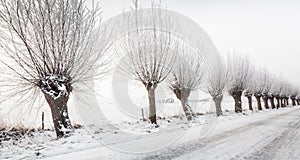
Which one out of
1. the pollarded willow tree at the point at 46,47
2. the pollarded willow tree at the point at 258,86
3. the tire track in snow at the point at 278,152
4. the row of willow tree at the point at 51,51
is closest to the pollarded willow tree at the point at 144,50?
the row of willow tree at the point at 51,51

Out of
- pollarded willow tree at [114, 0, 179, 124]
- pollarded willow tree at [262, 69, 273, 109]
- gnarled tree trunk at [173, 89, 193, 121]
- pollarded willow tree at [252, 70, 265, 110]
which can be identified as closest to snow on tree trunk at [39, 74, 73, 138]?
pollarded willow tree at [114, 0, 179, 124]

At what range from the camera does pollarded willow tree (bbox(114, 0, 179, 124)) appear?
16609 millimetres

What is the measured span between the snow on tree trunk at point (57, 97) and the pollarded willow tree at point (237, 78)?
2800cm

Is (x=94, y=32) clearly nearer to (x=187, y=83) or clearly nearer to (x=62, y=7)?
(x=62, y=7)

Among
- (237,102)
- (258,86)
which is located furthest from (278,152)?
(258,86)

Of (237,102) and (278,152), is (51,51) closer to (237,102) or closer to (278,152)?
(278,152)

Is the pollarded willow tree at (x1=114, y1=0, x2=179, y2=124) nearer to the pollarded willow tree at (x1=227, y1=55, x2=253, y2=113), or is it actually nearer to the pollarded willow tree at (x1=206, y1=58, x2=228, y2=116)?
the pollarded willow tree at (x1=206, y1=58, x2=228, y2=116)

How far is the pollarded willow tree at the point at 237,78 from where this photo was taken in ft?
117

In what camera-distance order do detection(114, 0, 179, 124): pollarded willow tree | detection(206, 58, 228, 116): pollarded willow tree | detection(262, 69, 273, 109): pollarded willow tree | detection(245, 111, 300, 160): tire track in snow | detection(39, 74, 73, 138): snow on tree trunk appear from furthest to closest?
detection(262, 69, 273, 109): pollarded willow tree, detection(206, 58, 228, 116): pollarded willow tree, detection(114, 0, 179, 124): pollarded willow tree, detection(39, 74, 73, 138): snow on tree trunk, detection(245, 111, 300, 160): tire track in snow

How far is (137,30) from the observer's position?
54.9ft

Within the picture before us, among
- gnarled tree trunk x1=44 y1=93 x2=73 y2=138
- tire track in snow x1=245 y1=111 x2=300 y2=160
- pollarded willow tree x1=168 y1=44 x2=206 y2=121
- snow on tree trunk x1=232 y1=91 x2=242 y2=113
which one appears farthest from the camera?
snow on tree trunk x1=232 y1=91 x2=242 y2=113

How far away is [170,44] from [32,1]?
395 inches

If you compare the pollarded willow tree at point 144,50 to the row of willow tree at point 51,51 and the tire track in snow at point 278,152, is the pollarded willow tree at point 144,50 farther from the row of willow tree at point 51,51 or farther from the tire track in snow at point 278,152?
the tire track in snow at point 278,152

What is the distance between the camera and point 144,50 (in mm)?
16562
